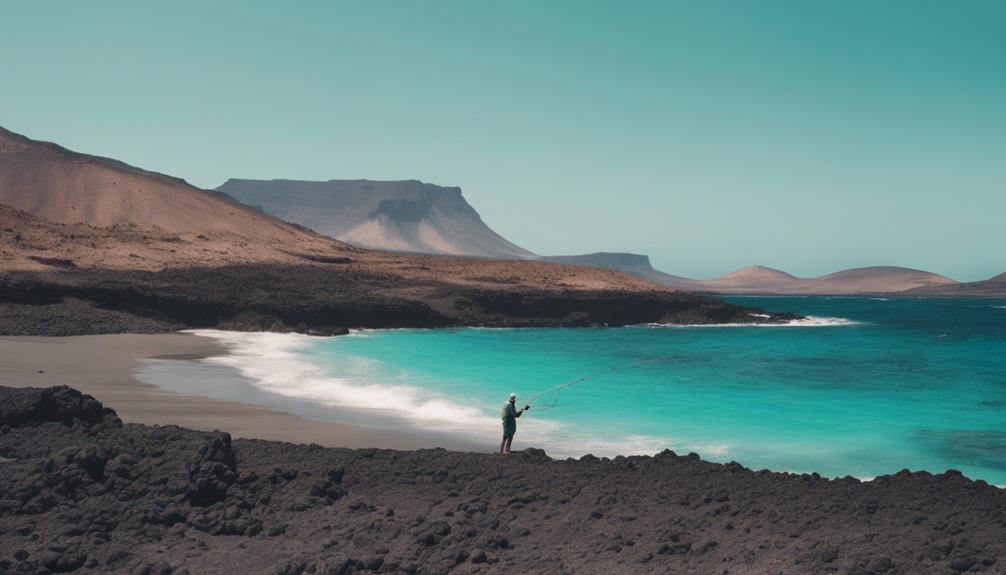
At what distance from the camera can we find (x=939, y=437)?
1881 cm

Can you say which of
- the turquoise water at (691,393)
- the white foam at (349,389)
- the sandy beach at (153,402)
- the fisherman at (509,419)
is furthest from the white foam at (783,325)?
the fisherman at (509,419)

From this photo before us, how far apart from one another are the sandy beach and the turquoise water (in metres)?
1.91

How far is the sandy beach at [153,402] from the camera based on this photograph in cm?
1459

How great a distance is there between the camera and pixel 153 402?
1709cm

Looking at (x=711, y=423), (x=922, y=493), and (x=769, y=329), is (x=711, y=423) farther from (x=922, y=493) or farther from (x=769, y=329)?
(x=769, y=329)

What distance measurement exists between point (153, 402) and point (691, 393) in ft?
47.5

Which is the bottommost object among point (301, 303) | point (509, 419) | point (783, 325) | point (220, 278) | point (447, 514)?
point (447, 514)

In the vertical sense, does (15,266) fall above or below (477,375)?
above

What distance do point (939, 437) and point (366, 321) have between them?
117 feet

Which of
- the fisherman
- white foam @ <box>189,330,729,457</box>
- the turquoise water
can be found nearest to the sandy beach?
the fisherman

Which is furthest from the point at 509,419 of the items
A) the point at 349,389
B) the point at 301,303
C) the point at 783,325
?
the point at 783,325

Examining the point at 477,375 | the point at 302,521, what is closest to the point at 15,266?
the point at 477,375

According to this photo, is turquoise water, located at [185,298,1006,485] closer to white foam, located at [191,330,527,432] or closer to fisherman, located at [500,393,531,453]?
white foam, located at [191,330,527,432]

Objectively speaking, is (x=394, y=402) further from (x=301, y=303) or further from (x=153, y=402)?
(x=301, y=303)
